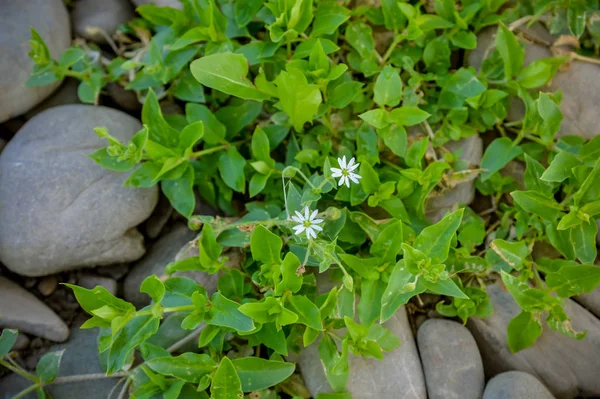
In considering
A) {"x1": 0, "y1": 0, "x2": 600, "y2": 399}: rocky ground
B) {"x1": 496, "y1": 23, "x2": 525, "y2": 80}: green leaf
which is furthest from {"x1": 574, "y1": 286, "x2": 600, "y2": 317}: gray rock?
{"x1": 496, "y1": 23, "x2": 525, "y2": 80}: green leaf

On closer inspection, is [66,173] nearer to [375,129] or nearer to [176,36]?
[176,36]

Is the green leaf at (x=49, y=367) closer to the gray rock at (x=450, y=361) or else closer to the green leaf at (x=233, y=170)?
the green leaf at (x=233, y=170)

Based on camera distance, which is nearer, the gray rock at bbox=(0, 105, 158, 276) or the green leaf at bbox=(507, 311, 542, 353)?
A: the green leaf at bbox=(507, 311, 542, 353)

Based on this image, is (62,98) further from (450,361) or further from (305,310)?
(450,361)

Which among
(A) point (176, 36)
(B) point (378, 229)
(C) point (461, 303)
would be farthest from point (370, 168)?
(A) point (176, 36)

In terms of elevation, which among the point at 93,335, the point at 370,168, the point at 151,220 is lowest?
the point at 93,335

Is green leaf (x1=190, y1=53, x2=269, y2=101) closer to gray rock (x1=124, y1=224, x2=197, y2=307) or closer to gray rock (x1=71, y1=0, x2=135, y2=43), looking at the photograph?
gray rock (x1=124, y1=224, x2=197, y2=307)
